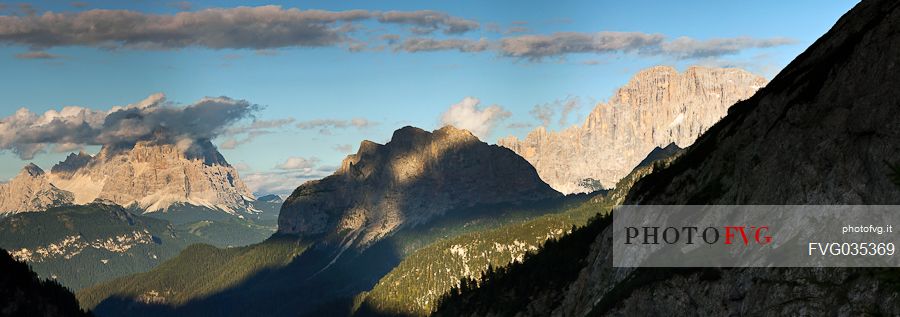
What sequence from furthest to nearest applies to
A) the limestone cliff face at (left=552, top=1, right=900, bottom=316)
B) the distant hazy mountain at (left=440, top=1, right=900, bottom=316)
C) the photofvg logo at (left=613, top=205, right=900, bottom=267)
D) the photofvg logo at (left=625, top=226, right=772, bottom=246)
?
the photofvg logo at (left=625, top=226, right=772, bottom=246)
the limestone cliff face at (left=552, top=1, right=900, bottom=316)
the distant hazy mountain at (left=440, top=1, right=900, bottom=316)
the photofvg logo at (left=613, top=205, right=900, bottom=267)

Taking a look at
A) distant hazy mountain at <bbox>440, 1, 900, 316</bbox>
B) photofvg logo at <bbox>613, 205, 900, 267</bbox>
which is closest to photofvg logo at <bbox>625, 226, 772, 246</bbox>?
→ photofvg logo at <bbox>613, 205, 900, 267</bbox>

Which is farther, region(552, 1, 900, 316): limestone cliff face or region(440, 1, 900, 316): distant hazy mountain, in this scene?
region(552, 1, 900, 316): limestone cliff face

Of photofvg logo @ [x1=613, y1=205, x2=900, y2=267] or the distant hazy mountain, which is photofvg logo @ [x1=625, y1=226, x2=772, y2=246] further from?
the distant hazy mountain

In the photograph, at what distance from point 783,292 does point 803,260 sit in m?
3.50

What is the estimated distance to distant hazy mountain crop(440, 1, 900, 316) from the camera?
88.5 m

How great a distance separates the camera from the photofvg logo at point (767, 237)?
88.2 meters

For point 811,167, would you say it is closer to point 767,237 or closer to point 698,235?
point 767,237

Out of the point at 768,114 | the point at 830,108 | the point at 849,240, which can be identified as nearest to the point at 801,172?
the point at 830,108

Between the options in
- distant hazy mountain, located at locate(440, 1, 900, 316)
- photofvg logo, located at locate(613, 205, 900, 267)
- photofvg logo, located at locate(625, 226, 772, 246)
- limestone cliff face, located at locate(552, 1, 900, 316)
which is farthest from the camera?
photofvg logo, located at locate(625, 226, 772, 246)

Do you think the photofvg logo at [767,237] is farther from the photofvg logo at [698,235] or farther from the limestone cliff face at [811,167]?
the limestone cliff face at [811,167]

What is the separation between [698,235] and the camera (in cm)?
12044

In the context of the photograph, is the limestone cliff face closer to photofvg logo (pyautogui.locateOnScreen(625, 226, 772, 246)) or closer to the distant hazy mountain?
the distant hazy mountain

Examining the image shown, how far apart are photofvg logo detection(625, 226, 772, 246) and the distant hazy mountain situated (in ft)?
12.1

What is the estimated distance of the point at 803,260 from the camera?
92250 mm
